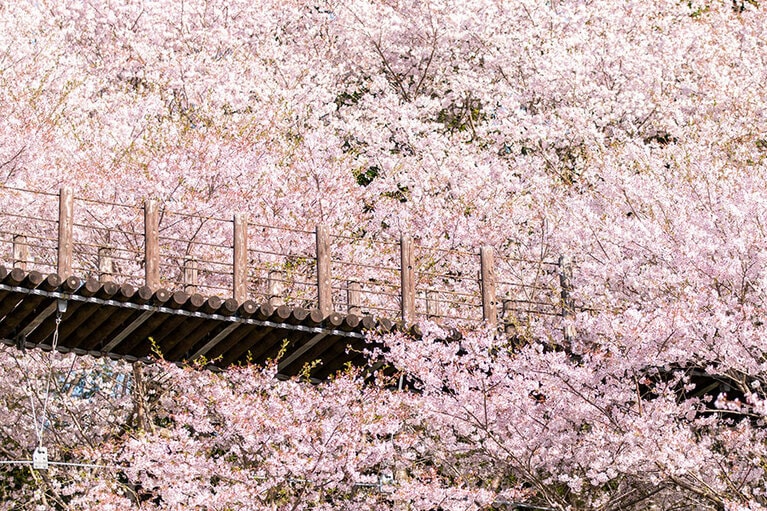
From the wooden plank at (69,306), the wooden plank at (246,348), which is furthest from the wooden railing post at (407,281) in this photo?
the wooden plank at (69,306)

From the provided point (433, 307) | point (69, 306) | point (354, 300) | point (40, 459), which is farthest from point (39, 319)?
point (433, 307)

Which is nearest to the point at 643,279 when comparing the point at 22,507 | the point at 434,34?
the point at 22,507

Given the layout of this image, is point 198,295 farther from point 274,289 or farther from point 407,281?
point 407,281

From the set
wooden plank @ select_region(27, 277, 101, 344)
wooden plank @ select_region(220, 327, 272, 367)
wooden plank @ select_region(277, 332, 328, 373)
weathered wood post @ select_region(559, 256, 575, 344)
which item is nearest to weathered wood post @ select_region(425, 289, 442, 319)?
wooden plank @ select_region(277, 332, 328, 373)

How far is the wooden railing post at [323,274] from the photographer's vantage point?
16.2m

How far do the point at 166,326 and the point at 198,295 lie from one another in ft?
2.72

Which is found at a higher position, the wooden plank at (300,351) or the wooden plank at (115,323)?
the wooden plank at (115,323)

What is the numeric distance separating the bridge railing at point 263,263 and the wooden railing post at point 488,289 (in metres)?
0.01

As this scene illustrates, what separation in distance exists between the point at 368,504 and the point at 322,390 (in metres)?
1.70

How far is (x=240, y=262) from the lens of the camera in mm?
15734

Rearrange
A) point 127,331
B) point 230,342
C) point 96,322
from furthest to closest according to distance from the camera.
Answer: point 230,342 < point 127,331 < point 96,322

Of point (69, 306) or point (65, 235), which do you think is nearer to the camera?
point (65, 235)

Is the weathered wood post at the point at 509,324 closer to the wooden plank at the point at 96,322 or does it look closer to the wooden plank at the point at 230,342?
the wooden plank at the point at 230,342

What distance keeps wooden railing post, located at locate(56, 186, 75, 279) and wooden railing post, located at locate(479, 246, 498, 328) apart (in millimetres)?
5369
